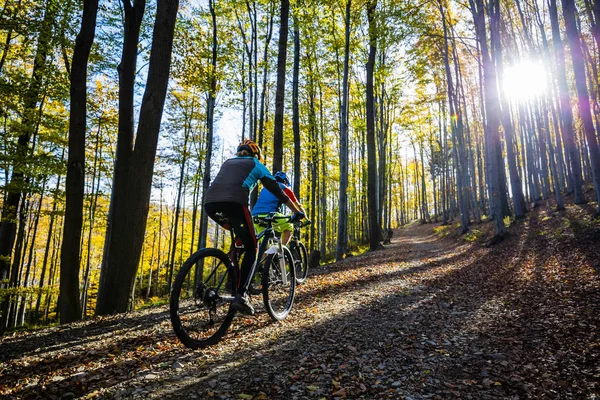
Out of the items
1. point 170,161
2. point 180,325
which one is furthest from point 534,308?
point 170,161

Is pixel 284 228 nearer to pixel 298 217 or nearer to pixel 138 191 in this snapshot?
pixel 298 217

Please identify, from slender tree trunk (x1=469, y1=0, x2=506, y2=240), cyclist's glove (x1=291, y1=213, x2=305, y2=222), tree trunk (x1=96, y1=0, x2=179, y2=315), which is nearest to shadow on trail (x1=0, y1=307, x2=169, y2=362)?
tree trunk (x1=96, y1=0, x2=179, y2=315)

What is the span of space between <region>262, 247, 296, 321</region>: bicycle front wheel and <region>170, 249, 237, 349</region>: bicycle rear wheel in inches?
23.2

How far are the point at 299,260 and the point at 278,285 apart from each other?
2448 millimetres

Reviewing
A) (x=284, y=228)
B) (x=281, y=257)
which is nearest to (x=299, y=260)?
(x=284, y=228)

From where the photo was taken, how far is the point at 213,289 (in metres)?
3.53

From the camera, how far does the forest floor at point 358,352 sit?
8.18 ft

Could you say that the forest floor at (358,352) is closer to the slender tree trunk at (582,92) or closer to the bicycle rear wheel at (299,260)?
the bicycle rear wheel at (299,260)

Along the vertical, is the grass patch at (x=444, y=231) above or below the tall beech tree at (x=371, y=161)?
below

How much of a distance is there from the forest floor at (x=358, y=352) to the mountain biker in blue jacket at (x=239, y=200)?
33.6 inches

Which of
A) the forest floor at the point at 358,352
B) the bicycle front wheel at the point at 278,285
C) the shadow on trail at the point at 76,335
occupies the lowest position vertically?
the shadow on trail at the point at 76,335

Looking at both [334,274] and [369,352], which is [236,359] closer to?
[369,352]

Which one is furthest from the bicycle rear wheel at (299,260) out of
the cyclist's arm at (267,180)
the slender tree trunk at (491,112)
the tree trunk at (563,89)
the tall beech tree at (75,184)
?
the tree trunk at (563,89)

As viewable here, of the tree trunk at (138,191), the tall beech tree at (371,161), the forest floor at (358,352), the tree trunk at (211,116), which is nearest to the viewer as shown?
the forest floor at (358,352)
